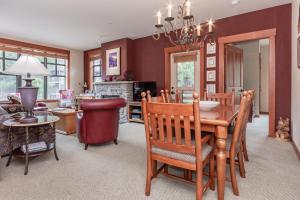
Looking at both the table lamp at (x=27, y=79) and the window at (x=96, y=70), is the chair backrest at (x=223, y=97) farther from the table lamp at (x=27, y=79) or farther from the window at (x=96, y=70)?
the window at (x=96, y=70)

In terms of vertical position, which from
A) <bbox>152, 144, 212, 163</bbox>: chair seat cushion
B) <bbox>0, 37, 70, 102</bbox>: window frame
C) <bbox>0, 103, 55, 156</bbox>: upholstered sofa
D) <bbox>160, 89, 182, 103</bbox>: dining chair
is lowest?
<bbox>0, 103, 55, 156</bbox>: upholstered sofa

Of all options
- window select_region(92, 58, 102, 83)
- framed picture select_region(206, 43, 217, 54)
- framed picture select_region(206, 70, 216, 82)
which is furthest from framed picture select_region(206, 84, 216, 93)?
window select_region(92, 58, 102, 83)

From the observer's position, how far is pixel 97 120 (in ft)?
9.73

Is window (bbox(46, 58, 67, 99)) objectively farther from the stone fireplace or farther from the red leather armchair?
the red leather armchair

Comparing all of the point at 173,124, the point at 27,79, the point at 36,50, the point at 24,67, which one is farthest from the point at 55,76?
the point at 173,124

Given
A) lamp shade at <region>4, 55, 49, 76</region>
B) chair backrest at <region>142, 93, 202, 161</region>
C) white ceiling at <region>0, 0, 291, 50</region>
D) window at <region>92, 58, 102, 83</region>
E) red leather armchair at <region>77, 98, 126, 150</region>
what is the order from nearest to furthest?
chair backrest at <region>142, 93, 202, 161</region>, lamp shade at <region>4, 55, 49, 76</region>, red leather armchair at <region>77, 98, 126, 150</region>, white ceiling at <region>0, 0, 291, 50</region>, window at <region>92, 58, 102, 83</region>

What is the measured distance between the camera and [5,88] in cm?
563

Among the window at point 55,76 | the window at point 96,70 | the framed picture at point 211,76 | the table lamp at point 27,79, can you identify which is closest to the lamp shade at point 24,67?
the table lamp at point 27,79

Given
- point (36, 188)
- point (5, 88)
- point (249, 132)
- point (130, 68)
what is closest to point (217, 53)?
point (249, 132)

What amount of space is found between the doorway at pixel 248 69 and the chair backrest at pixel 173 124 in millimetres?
3344

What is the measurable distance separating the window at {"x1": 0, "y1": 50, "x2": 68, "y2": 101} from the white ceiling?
2.62ft

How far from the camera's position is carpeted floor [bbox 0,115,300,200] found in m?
1.71

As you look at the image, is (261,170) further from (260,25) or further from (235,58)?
(235,58)

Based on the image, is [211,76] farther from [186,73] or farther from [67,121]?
[67,121]
